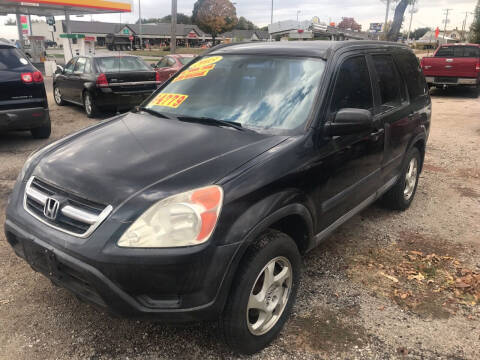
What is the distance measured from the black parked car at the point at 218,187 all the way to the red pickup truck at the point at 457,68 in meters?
12.5

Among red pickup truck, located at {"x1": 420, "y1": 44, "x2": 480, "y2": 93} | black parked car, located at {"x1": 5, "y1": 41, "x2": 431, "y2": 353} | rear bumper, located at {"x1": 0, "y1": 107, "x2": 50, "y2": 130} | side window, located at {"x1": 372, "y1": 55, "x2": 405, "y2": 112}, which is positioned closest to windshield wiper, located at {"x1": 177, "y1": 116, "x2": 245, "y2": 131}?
black parked car, located at {"x1": 5, "y1": 41, "x2": 431, "y2": 353}

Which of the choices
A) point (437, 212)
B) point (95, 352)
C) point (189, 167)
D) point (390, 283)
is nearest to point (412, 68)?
point (437, 212)

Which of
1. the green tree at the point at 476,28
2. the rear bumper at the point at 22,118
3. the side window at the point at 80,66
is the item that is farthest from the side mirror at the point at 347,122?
the green tree at the point at 476,28

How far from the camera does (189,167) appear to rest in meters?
2.24

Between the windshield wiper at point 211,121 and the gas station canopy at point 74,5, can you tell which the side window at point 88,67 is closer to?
the windshield wiper at point 211,121

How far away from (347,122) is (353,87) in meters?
0.62

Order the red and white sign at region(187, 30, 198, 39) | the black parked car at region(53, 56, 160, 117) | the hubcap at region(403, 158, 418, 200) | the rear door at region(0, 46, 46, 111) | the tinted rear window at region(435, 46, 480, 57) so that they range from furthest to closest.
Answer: the red and white sign at region(187, 30, 198, 39), the tinted rear window at region(435, 46, 480, 57), the black parked car at region(53, 56, 160, 117), the rear door at region(0, 46, 46, 111), the hubcap at region(403, 158, 418, 200)

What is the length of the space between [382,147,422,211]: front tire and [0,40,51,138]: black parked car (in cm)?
545

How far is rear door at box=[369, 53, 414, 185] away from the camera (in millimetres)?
3605

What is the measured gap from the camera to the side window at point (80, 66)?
32.9ft

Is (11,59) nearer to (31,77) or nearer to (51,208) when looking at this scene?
(31,77)

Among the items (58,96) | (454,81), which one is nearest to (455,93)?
(454,81)

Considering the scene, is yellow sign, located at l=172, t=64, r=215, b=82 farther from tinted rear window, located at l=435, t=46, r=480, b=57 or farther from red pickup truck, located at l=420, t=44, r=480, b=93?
tinted rear window, located at l=435, t=46, r=480, b=57

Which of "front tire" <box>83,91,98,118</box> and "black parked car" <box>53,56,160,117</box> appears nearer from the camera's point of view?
"black parked car" <box>53,56,160,117</box>
